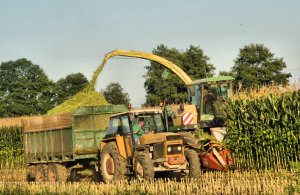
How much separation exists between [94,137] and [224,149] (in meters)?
4.07

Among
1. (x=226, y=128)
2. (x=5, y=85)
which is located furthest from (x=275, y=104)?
(x=5, y=85)

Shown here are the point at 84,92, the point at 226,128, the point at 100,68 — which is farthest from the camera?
the point at 100,68

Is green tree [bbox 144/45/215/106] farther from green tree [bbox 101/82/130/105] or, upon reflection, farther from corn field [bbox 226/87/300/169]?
corn field [bbox 226/87/300/169]

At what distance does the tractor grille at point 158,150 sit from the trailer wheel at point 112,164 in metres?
1.02

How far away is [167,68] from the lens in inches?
925

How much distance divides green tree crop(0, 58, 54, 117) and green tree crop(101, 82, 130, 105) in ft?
45.3

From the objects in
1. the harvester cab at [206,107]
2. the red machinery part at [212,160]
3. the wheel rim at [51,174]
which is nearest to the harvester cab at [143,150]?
the red machinery part at [212,160]

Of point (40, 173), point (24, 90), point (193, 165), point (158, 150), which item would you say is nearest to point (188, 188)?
point (193, 165)

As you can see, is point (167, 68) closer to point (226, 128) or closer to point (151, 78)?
point (226, 128)

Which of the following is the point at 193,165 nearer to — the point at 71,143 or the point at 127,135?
the point at 127,135

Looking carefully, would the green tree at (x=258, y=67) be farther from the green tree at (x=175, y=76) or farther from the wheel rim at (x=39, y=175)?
the wheel rim at (x=39, y=175)

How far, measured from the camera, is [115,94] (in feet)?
187

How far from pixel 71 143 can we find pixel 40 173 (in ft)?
7.51

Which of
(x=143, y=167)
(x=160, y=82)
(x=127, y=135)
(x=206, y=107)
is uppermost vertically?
(x=160, y=82)
